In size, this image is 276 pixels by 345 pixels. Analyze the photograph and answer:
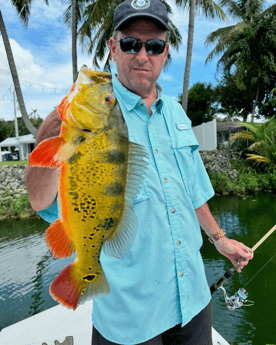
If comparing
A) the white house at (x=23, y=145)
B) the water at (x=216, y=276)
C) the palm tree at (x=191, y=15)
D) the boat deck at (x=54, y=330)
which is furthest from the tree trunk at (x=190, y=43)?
the white house at (x=23, y=145)

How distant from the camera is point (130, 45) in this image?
124cm

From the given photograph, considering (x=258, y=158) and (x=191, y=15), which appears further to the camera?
(x=258, y=158)

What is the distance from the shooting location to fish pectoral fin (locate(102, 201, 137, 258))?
0.98 m

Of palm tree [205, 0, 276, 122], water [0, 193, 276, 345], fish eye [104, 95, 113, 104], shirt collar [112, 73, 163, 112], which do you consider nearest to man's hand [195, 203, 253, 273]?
shirt collar [112, 73, 163, 112]

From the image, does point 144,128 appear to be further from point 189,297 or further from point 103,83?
point 189,297

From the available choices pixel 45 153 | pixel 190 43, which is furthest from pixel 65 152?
pixel 190 43

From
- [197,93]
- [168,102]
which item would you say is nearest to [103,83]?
[168,102]

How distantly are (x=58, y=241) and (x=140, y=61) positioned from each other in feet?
2.65

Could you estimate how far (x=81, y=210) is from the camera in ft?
2.93

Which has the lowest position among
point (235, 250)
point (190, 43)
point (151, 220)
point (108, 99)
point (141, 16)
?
point (235, 250)

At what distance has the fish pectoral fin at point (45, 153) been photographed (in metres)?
0.88

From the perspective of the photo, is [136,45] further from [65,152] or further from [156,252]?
[156,252]

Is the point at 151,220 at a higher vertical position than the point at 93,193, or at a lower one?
lower

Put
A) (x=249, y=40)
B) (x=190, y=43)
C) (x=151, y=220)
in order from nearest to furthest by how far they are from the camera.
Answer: (x=151, y=220), (x=190, y=43), (x=249, y=40)
